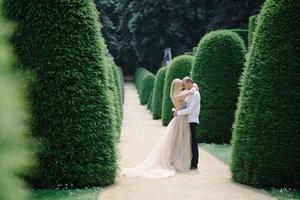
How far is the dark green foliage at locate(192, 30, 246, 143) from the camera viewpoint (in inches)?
619

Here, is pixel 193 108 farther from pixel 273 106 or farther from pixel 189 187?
pixel 273 106

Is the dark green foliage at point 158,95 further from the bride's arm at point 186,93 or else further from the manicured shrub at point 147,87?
the bride's arm at point 186,93

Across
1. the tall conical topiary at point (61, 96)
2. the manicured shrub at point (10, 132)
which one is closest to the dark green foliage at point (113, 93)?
the tall conical topiary at point (61, 96)

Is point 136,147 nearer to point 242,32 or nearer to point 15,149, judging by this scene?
point 15,149

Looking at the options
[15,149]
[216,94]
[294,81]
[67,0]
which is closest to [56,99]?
[67,0]

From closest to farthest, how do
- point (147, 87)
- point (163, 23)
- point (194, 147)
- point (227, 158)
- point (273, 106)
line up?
point (273, 106), point (194, 147), point (227, 158), point (147, 87), point (163, 23)

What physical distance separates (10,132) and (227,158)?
36.7 feet

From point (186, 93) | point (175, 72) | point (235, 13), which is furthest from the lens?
point (235, 13)

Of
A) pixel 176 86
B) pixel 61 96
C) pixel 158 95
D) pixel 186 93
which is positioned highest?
pixel 61 96

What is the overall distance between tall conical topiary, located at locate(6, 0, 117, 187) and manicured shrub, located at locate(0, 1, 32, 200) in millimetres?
6655

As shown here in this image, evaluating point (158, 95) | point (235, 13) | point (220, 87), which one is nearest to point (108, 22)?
point (235, 13)

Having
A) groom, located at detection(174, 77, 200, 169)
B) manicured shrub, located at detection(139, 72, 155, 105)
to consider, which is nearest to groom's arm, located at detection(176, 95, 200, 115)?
groom, located at detection(174, 77, 200, 169)

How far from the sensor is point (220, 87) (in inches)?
622

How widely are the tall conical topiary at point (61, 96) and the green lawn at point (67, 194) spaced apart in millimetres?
290
